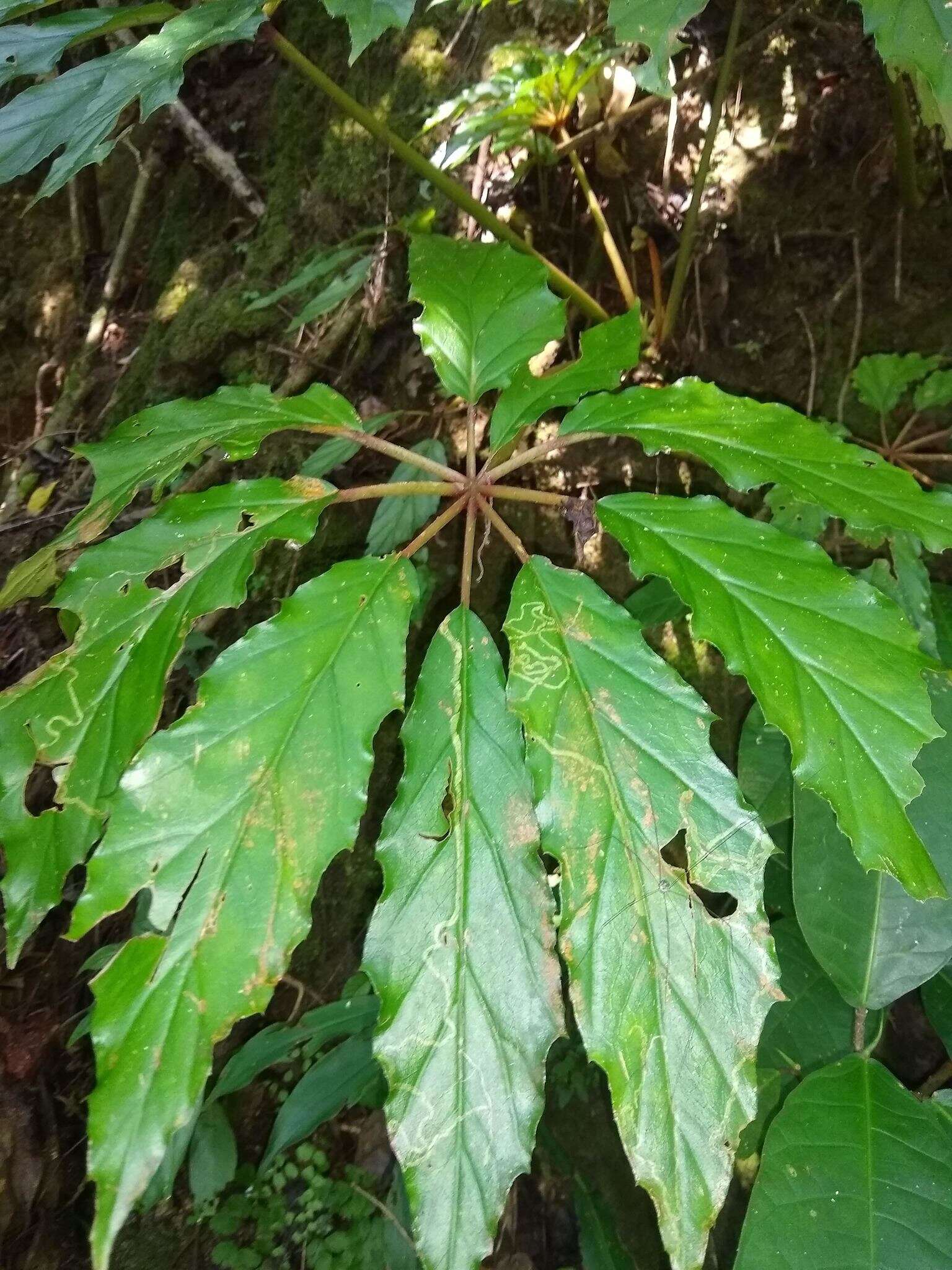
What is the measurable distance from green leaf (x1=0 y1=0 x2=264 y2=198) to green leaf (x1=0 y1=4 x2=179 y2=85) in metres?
0.08

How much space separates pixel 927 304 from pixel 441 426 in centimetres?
116

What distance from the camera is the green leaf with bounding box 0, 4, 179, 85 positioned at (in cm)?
120

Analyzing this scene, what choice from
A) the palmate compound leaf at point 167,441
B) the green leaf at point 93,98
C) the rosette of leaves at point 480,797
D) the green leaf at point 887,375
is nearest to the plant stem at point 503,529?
the rosette of leaves at point 480,797

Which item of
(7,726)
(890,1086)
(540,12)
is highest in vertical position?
(540,12)

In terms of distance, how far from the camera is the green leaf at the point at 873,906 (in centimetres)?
120

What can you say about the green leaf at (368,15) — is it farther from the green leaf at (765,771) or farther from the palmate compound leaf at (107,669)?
the green leaf at (765,771)

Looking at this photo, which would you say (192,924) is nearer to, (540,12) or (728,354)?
(728,354)

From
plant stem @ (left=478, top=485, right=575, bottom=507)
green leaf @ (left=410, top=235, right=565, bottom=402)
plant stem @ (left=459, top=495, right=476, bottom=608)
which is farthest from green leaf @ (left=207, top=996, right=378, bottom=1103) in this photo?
green leaf @ (left=410, top=235, right=565, bottom=402)

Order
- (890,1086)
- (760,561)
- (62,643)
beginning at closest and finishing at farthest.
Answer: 1. (760,561)
2. (890,1086)
3. (62,643)

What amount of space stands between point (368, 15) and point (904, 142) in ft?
3.79

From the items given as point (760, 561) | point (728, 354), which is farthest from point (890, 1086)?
point (728, 354)

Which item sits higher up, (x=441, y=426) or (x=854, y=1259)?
(x=441, y=426)

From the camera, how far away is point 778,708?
91 centimetres

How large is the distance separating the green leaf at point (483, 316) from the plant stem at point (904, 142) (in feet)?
Result: 2.47
